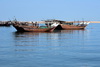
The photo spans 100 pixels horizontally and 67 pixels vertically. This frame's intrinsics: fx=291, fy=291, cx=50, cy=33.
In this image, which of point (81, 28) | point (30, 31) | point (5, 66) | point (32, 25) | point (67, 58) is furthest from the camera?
point (81, 28)

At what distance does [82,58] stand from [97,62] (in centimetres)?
177

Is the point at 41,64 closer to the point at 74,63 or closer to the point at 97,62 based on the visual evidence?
the point at 74,63

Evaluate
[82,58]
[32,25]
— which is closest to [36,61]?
[82,58]

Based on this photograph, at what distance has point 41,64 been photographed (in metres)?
16.3

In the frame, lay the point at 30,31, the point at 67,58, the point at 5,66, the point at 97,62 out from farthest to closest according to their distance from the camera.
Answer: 1. the point at 30,31
2. the point at 67,58
3. the point at 97,62
4. the point at 5,66

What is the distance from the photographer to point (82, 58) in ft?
60.5

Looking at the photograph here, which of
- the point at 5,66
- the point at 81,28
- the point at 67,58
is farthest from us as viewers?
the point at 81,28

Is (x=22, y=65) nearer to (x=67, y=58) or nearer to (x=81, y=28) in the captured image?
(x=67, y=58)

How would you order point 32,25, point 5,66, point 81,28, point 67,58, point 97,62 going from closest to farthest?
point 5,66
point 97,62
point 67,58
point 32,25
point 81,28

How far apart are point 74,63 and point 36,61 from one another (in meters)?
2.29

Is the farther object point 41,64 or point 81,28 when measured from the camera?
point 81,28

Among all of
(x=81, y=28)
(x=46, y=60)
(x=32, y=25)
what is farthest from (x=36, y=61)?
(x=81, y=28)

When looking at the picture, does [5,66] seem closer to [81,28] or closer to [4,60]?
[4,60]

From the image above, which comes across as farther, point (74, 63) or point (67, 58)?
point (67, 58)
